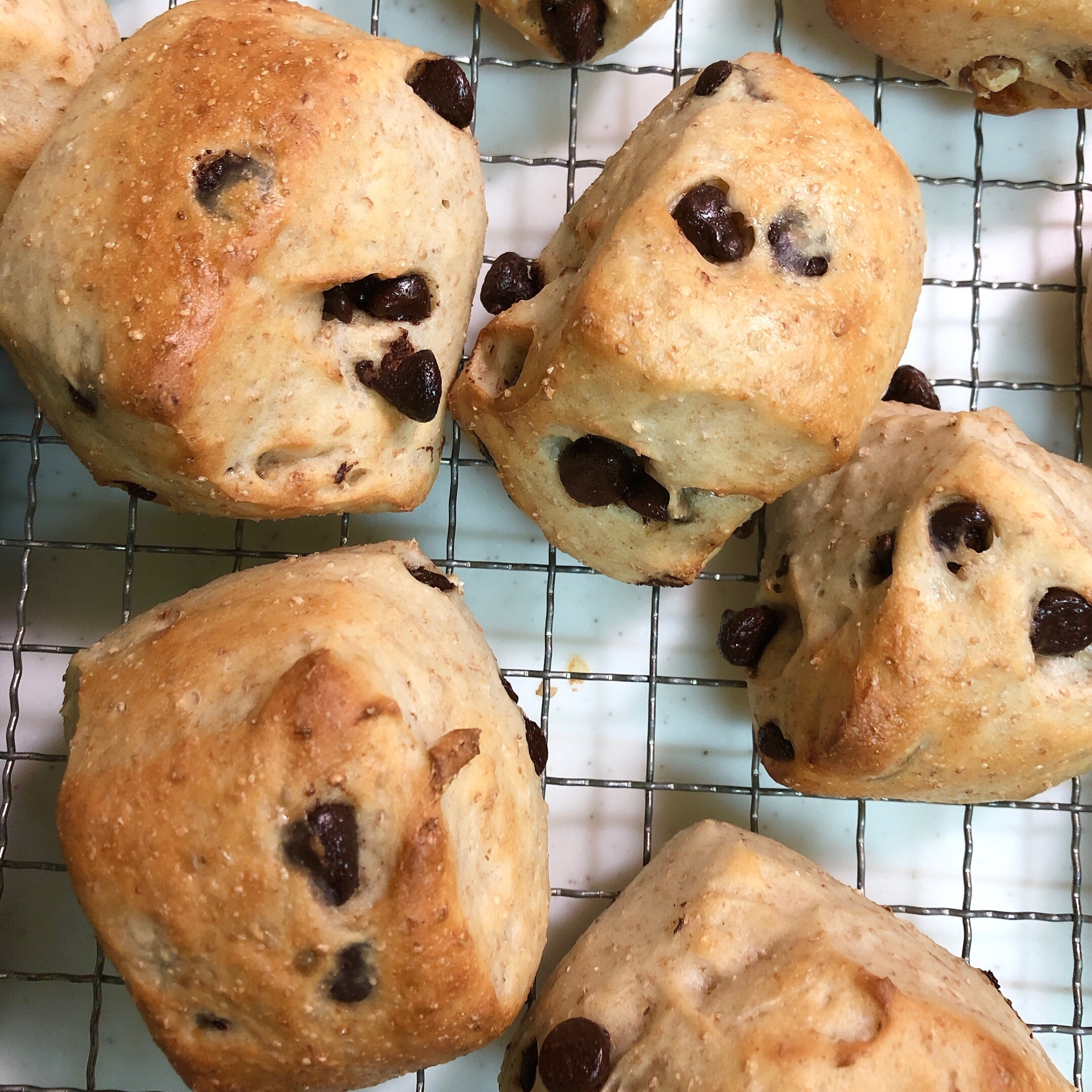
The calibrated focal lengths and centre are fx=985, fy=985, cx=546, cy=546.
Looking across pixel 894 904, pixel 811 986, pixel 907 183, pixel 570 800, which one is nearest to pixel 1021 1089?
pixel 811 986

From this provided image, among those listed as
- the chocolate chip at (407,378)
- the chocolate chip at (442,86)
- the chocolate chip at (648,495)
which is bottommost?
the chocolate chip at (648,495)

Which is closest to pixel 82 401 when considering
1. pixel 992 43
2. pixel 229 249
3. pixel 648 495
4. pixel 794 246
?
pixel 229 249

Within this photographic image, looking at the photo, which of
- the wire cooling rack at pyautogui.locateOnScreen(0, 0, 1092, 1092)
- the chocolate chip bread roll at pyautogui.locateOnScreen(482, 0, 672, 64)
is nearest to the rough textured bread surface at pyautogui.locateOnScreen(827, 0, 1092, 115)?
the wire cooling rack at pyautogui.locateOnScreen(0, 0, 1092, 1092)

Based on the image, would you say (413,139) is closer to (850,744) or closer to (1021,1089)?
(850,744)

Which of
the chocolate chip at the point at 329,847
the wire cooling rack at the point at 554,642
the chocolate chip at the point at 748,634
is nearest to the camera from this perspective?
the chocolate chip at the point at 329,847

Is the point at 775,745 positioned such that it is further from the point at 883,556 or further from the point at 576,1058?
the point at 576,1058

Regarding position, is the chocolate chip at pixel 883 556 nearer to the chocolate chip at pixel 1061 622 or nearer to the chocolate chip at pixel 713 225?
the chocolate chip at pixel 1061 622

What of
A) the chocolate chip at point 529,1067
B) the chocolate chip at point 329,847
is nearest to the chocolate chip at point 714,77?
the chocolate chip at point 329,847
